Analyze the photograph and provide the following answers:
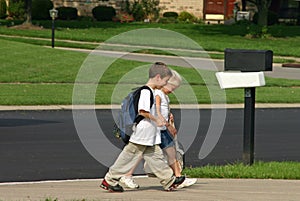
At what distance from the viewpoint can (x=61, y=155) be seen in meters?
13.7

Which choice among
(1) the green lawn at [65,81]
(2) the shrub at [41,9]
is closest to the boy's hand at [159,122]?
(1) the green lawn at [65,81]

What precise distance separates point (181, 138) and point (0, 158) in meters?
2.74

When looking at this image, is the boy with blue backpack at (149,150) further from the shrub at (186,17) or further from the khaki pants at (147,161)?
the shrub at (186,17)

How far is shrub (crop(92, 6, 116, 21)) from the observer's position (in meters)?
56.3

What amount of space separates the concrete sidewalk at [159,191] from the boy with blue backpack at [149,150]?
0.14 metres

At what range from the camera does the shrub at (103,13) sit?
56281 millimetres

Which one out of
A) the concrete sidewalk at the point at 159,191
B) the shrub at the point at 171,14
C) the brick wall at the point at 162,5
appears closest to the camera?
the concrete sidewalk at the point at 159,191

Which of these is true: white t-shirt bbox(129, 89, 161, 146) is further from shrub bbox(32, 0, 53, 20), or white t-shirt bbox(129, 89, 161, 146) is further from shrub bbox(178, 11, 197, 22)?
shrub bbox(178, 11, 197, 22)

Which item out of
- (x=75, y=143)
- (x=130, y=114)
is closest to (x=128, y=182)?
(x=130, y=114)

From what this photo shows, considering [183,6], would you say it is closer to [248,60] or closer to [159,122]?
[248,60]

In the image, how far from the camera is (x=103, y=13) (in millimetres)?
56438

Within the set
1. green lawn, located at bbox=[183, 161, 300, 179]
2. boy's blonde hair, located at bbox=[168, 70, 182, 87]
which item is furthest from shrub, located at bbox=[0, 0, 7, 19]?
boy's blonde hair, located at bbox=[168, 70, 182, 87]

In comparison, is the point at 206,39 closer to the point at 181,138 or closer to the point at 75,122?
the point at 75,122

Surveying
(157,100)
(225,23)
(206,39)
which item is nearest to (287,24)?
A: (225,23)
